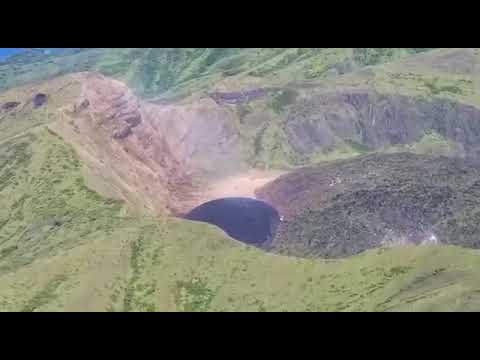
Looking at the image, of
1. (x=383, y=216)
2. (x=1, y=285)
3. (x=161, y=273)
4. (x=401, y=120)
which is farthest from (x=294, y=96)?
(x=1, y=285)

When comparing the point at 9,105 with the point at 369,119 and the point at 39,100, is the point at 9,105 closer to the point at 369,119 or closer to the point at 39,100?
the point at 39,100

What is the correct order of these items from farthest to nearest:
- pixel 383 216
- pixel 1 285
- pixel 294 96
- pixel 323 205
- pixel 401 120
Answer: pixel 294 96, pixel 401 120, pixel 323 205, pixel 383 216, pixel 1 285

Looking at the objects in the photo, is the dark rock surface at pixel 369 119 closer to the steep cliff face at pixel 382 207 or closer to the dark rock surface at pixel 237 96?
the dark rock surface at pixel 237 96

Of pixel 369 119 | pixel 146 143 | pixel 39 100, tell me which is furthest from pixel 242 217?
pixel 369 119

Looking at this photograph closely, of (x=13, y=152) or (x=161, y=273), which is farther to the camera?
(x=13, y=152)

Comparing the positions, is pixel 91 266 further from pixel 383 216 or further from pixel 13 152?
pixel 383 216

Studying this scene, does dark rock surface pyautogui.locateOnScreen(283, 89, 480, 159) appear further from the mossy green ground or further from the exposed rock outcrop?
the mossy green ground
